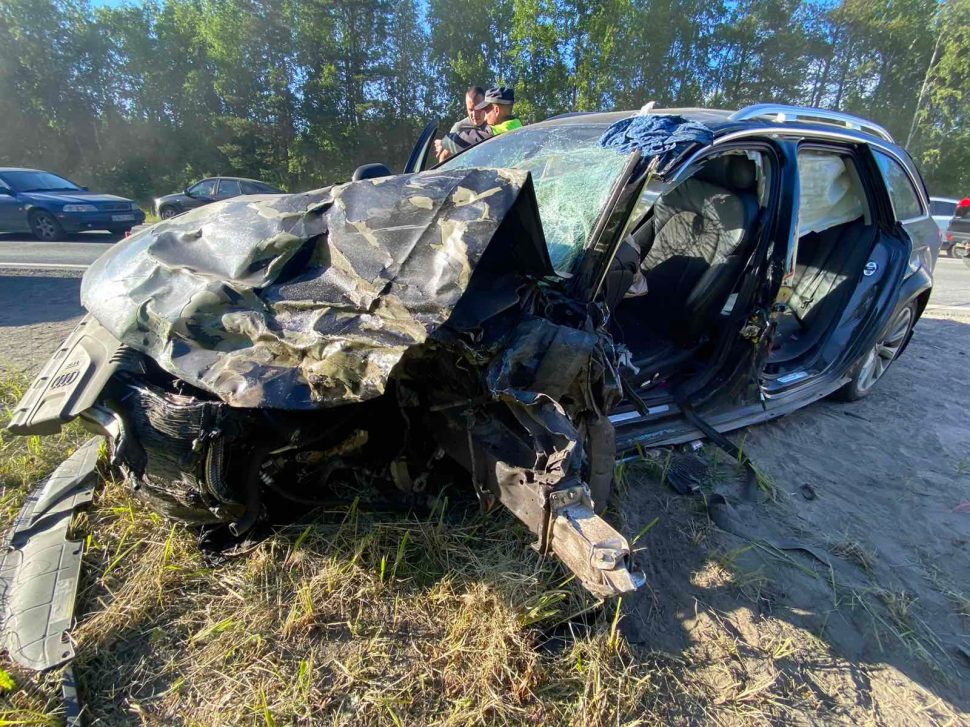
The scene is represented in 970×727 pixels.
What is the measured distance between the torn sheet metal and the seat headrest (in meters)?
3.30

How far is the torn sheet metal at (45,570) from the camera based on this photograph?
163 centimetres

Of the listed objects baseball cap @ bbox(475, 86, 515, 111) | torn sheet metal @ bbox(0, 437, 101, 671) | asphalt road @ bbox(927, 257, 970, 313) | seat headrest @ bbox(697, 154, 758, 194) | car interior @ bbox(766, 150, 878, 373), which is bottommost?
asphalt road @ bbox(927, 257, 970, 313)

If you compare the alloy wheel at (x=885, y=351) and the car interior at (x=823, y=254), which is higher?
the car interior at (x=823, y=254)

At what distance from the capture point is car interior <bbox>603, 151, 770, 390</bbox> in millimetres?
2771

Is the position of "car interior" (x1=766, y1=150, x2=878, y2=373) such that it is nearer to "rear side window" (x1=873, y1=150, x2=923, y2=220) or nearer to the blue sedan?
"rear side window" (x1=873, y1=150, x2=923, y2=220)

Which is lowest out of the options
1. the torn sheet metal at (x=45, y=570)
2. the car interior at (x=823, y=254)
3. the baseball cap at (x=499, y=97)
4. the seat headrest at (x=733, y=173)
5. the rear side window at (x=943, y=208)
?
the rear side window at (x=943, y=208)

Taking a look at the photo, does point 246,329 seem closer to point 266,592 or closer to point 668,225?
point 266,592

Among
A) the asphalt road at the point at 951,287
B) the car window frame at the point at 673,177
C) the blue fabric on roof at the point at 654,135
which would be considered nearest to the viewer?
the car window frame at the point at 673,177

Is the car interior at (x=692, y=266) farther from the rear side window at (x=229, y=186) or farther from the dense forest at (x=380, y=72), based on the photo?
the dense forest at (x=380, y=72)

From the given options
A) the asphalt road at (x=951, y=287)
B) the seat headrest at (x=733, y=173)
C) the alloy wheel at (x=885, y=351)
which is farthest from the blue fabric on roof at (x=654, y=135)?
the asphalt road at (x=951, y=287)

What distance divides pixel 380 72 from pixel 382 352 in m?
23.5

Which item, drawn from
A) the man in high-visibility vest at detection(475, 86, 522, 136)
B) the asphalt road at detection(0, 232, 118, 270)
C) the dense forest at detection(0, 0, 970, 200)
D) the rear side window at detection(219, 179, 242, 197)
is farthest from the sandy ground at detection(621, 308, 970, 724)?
the dense forest at detection(0, 0, 970, 200)

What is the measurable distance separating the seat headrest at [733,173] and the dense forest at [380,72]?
1879 cm

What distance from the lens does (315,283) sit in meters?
1.66
